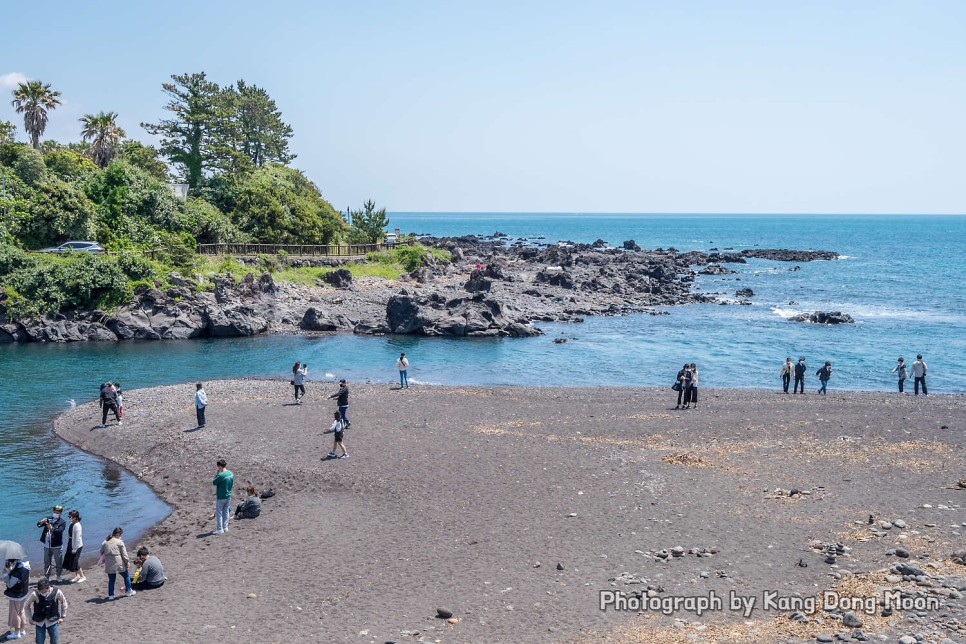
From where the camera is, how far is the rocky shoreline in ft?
169

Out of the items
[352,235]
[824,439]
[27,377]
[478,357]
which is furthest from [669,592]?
[352,235]

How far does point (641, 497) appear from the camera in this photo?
63.5 feet

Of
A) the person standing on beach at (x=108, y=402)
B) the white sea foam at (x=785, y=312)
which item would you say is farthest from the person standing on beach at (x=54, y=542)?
the white sea foam at (x=785, y=312)

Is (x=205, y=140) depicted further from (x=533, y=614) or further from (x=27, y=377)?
(x=533, y=614)

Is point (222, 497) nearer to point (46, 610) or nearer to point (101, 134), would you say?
point (46, 610)

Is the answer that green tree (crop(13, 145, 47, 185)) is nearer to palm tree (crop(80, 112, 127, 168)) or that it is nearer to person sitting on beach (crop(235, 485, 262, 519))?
palm tree (crop(80, 112, 127, 168))

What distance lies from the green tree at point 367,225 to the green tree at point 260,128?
15.8m

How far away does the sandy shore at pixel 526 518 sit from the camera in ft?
44.5

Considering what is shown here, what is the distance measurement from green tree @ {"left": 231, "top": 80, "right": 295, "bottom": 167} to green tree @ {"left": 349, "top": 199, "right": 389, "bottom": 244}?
15.8 metres

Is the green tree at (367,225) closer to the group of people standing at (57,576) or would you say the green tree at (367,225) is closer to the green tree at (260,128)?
the green tree at (260,128)

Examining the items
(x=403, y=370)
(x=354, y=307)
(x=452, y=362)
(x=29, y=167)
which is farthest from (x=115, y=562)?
(x=29, y=167)

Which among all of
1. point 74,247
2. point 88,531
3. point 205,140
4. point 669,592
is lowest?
point 88,531

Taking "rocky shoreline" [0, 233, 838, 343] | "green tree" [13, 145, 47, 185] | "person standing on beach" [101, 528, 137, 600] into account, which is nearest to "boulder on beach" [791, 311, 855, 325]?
"rocky shoreline" [0, 233, 838, 343]

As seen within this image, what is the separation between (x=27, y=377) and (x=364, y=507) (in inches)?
1135
